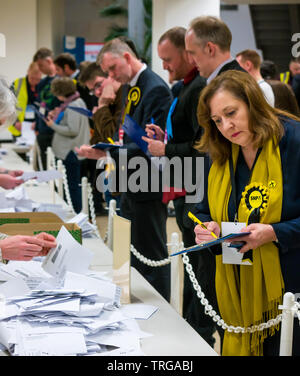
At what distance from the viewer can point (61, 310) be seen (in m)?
1.95

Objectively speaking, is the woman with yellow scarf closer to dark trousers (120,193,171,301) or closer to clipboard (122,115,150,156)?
clipboard (122,115,150,156)

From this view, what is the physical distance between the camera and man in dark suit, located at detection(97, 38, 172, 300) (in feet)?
12.1

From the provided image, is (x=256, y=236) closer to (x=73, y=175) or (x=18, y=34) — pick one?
(x=73, y=175)

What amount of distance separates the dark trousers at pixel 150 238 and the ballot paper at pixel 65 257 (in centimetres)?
135

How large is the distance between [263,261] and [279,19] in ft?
34.8

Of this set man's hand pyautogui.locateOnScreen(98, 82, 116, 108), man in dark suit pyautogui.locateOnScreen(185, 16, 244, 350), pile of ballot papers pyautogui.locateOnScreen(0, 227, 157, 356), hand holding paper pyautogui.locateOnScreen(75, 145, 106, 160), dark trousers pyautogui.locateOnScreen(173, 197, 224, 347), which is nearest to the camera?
pile of ballot papers pyautogui.locateOnScreen(0, 227, 157, 356)

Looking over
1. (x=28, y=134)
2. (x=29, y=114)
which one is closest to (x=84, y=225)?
(x=28, y=134)

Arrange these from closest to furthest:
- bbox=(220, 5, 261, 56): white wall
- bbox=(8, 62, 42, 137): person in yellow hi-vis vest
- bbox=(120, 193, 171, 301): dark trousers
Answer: bbox=(120, 193, 171, 301): dark trousers < bbox=(8, 62, 42, 137): person in yellow hi-vis vest < bbox=(220, 5, 261, 56): white wall

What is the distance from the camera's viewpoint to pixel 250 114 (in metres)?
2.17

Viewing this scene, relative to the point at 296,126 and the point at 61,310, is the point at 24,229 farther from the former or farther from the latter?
the point at 296,126

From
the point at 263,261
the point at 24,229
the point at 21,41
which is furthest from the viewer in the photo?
the point at 21,41

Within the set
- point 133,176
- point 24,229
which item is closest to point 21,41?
point 133,176

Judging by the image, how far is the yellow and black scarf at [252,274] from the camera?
2.13m

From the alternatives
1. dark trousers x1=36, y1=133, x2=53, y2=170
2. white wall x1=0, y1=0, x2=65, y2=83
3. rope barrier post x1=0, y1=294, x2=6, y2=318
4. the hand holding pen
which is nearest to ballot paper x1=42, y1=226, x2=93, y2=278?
rope barrier post x1=0, y1=294, x2=6, y2=318
